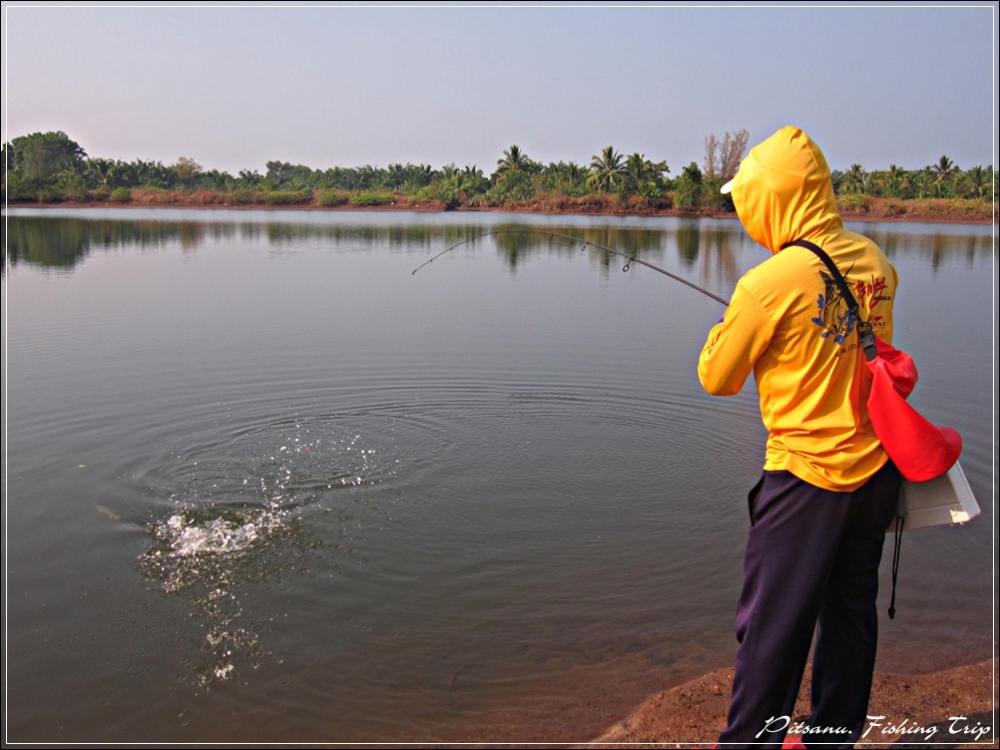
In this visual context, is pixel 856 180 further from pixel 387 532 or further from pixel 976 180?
pixel 387 532

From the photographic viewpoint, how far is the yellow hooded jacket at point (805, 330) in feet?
8.27

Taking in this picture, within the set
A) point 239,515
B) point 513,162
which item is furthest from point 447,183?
point 239,515

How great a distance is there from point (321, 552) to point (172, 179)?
9106 centimetres

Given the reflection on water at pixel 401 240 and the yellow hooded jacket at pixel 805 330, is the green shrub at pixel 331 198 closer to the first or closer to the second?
the reflection on water at pixel 401 240

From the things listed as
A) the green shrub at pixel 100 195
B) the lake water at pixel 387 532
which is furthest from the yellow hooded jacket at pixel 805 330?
the green shrub at pixel 100 195

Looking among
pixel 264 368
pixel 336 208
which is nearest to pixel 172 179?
pixel 336 208

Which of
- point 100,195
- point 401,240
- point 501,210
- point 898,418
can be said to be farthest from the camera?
point 100,195

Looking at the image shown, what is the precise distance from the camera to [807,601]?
2.61 metres

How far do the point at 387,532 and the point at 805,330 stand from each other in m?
3.58

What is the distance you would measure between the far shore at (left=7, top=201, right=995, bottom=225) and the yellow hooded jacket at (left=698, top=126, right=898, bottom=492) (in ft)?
200

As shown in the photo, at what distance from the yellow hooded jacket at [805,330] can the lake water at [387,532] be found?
1705 millimetres

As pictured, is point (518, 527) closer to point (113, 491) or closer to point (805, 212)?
point (113, 491)

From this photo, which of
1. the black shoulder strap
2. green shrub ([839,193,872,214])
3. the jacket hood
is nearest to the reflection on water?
the jacket hood

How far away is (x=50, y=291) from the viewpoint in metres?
16.3
